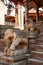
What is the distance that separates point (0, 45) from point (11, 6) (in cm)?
808

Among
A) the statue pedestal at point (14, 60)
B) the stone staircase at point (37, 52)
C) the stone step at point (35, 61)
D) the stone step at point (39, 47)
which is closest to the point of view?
the stone step at point (35, 61)

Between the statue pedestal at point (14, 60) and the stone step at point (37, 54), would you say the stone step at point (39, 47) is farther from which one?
the statue pedestal at point (14, 60)

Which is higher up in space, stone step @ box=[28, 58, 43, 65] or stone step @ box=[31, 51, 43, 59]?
stone step @ box=[31, 51, 43, 59]

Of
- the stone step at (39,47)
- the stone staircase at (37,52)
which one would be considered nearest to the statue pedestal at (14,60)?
the stone staircase at (37,52)

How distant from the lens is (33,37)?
241 inches

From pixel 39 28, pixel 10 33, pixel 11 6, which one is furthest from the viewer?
pixel 11 6

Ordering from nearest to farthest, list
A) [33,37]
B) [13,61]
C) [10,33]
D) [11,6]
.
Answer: [13,61], [10,33], [33,37], [11,6]

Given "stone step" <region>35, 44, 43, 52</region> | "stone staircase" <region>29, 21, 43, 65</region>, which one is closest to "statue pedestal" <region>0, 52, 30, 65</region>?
"stone staircase" <region>29, 21, 43, 65</region>

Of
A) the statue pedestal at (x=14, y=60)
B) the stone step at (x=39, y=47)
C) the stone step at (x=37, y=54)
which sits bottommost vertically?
the statue pedestal at (x=14, y=60)

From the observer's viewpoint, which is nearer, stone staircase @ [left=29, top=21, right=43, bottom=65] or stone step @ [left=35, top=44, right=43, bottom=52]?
stone staircase @ [left=29, top=21, right=43, bottom=65]

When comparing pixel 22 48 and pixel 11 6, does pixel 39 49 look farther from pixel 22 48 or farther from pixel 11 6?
pixel 11 6

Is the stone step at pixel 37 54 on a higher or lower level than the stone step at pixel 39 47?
lower

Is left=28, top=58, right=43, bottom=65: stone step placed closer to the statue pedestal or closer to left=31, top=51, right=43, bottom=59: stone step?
left=31, top=51, right=43, bottom=59: stone step

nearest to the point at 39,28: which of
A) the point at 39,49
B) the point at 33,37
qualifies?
the point at 33,37
